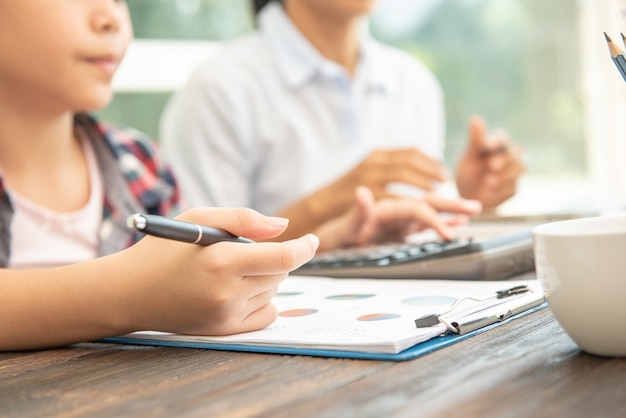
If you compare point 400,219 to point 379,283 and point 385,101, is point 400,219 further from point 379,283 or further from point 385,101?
point 385,101

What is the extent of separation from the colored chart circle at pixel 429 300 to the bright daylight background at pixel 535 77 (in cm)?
251

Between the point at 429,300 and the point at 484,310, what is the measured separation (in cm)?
8

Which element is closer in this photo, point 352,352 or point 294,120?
point 352,352

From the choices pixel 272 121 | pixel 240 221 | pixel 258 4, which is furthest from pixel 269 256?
pixel 258 4

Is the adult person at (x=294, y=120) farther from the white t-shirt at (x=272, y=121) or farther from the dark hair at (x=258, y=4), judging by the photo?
the dark hair at (x=258, y=4)

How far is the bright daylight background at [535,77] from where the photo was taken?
3.09 meters

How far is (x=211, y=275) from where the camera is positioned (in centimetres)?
56

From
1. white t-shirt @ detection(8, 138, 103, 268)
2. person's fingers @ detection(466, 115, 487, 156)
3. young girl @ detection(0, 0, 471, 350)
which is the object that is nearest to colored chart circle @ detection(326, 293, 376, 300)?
young girl @ detection(0, 0, 471, 350)

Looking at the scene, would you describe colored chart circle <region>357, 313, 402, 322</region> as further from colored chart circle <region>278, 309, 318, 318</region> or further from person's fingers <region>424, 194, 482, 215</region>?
person's fingers <region>424, 194, 482, 215</region>

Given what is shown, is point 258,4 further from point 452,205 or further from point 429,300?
point 429,300

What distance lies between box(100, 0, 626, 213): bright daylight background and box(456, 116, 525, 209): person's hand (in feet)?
5.43

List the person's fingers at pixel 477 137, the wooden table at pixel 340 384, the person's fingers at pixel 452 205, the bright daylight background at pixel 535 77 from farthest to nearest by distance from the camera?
the bright daylight background at pixel 535 77 → the person's fingers at pixel 477 137 → the person's fingers at pixel 452 205 → the wooden table at pixel 340 384

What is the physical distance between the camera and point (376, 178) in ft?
4.15

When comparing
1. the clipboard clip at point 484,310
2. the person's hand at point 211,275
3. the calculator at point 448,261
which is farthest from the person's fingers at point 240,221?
the calculator at point 448,261
